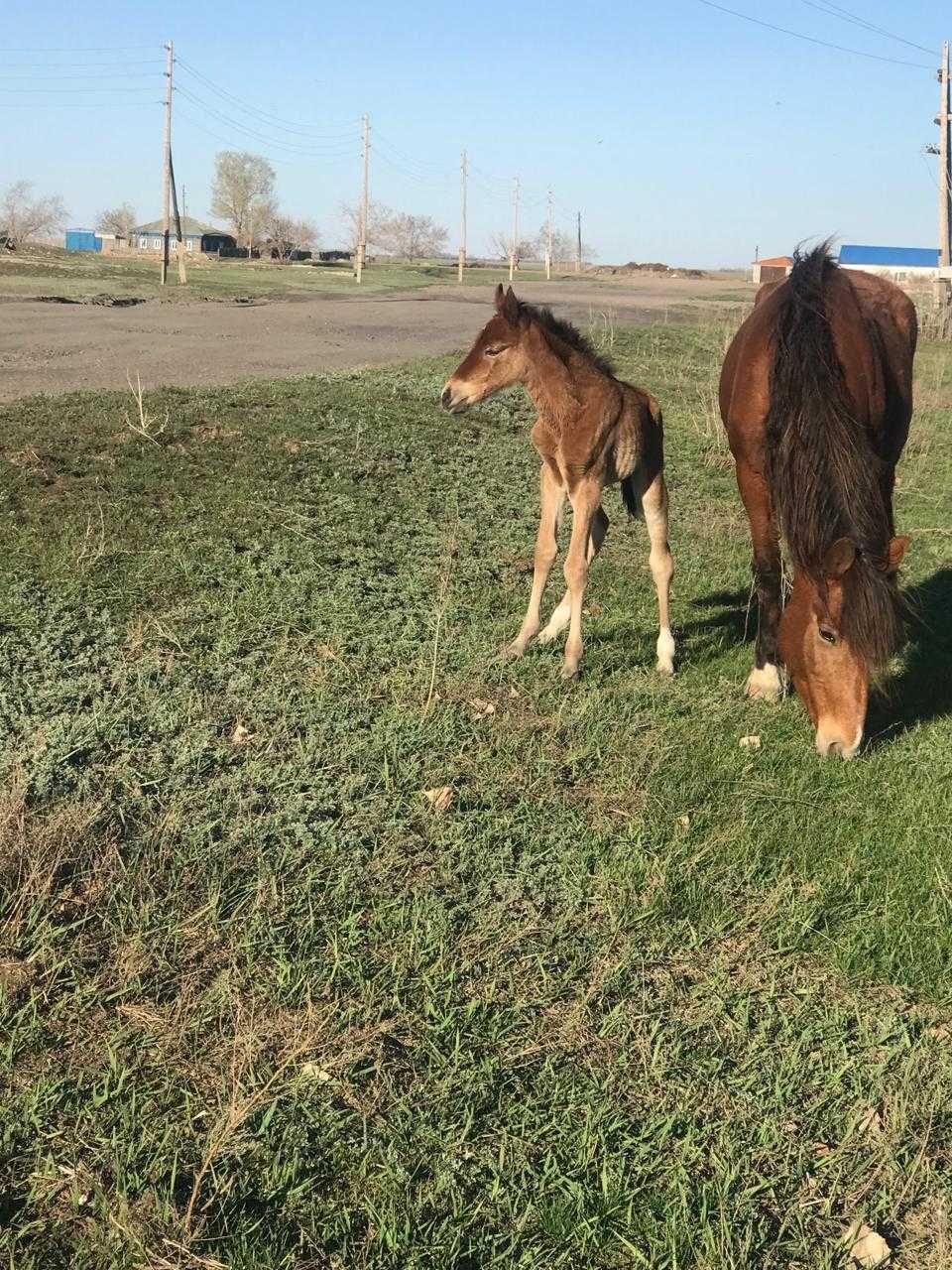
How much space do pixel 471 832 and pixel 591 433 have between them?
2.73 metres

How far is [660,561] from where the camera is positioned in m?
6.71

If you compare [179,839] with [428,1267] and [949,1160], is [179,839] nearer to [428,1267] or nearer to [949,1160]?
[428,1267]

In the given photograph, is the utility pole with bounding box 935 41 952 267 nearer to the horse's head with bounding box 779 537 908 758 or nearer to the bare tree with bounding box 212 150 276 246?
the horse's head with bounding box 779 537 908 758

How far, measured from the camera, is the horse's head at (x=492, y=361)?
6.46 metres

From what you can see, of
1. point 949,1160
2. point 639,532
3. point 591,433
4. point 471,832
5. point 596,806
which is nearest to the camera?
point 949,1160

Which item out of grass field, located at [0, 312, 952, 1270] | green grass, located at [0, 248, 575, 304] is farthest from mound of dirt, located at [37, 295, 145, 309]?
grass field, located at [0, 312, 952, 1270]

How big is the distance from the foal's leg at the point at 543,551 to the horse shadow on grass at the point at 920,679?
1.93m

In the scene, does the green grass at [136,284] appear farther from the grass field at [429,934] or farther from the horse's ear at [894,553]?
the horse's ear at [894,553]

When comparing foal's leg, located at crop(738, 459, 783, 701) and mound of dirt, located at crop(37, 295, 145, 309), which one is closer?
foal's leg, located at crop(738, 459, 783, 701)

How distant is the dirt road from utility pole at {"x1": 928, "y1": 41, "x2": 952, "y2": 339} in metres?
6.82

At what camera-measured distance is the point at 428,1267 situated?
2.60m

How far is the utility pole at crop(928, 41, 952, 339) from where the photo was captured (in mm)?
31609

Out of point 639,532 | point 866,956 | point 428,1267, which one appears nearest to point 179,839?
point 428,1267

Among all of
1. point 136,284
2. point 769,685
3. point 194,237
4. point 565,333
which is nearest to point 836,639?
point 769,685
